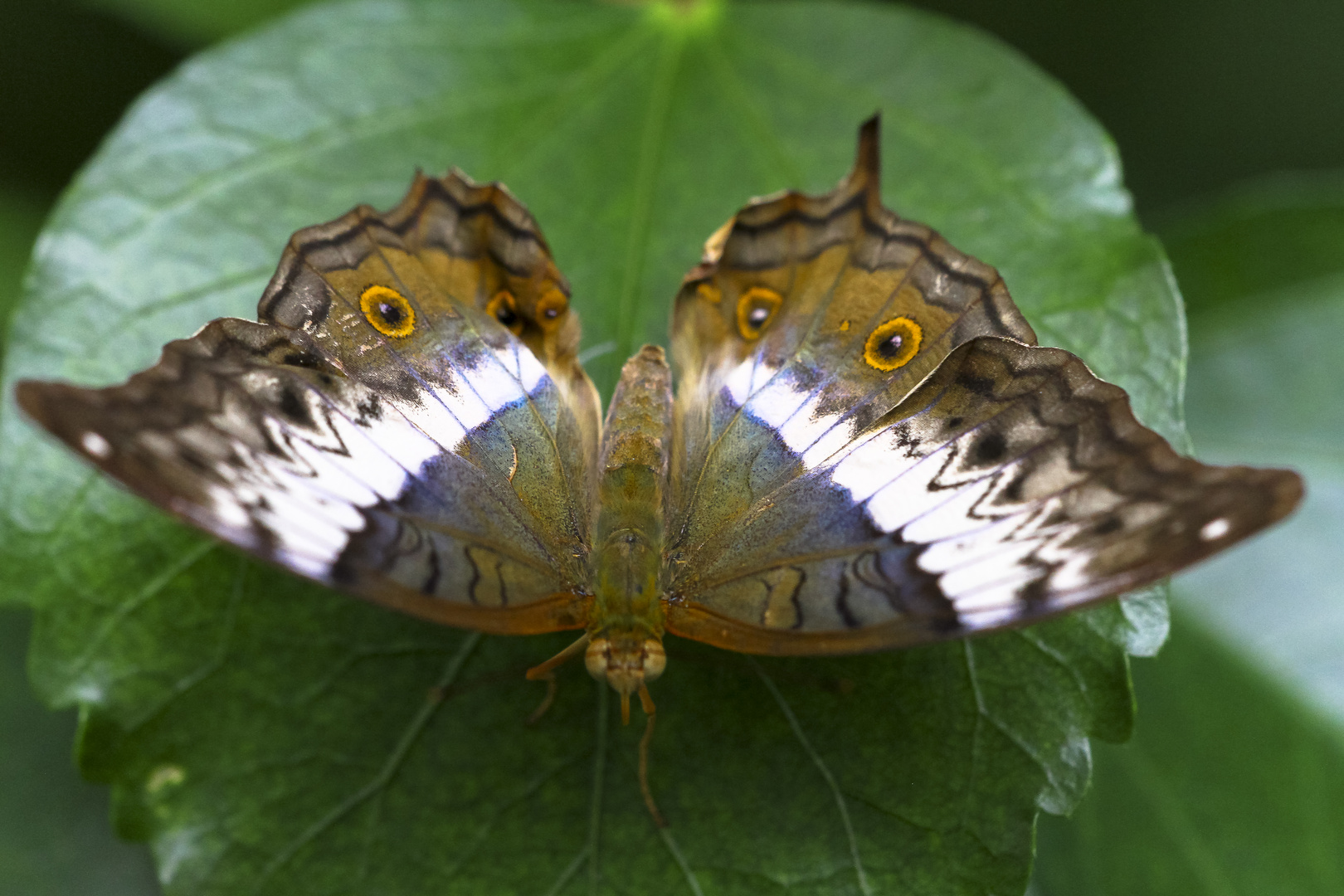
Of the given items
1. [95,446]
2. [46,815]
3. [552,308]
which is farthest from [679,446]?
[46,815]

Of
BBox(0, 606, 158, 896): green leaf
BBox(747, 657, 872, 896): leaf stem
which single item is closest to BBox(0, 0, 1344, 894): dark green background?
BBox(0, 606, 158, 896): green leaf

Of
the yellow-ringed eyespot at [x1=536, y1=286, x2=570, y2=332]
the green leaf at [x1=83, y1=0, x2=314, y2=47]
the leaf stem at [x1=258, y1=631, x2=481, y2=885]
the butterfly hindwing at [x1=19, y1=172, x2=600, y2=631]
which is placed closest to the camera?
the butterfly hindwing at [x1=19, y1=172, x2=600, y2=631]

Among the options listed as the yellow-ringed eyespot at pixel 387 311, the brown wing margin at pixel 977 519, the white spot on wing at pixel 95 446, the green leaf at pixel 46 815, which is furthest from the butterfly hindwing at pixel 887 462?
the green leaf at pixel 46 815

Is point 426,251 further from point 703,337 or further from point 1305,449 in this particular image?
point 1305,449

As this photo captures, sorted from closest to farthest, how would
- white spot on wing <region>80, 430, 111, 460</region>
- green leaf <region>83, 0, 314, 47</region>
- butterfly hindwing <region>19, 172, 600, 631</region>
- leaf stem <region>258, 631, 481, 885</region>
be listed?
white spot on wing <region>80, 430, 111, 460</region>, butterfly hindwing <region>19, 172, 600, 631</region>, leaf stem <region>258, 631, 481, 885</region>, green leaf <region>83, 0, 314, 47</region>

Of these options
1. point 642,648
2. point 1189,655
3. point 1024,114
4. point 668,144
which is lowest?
point 642,648

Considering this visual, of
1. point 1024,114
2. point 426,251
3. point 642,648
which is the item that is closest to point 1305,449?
point 1024,114

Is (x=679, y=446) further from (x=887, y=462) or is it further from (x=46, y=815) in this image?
(x=46, y=815)

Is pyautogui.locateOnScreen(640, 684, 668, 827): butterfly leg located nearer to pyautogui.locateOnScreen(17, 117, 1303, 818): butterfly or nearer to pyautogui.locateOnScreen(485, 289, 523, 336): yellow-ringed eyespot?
pyautogui.locateOnScreen(17, 117, 1303, 818): butterfly
